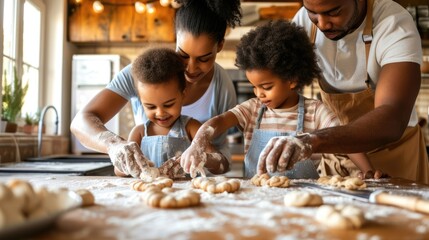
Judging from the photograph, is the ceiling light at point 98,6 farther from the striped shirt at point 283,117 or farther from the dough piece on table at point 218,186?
the dough piece on table at point 218,186

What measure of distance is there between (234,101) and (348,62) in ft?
1.61

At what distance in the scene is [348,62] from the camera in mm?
1598

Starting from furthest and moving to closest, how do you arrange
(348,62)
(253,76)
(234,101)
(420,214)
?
(234,101) → (348,62) → (253,76) → (420,214)

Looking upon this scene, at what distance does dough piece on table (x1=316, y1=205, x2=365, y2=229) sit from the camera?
0.63m

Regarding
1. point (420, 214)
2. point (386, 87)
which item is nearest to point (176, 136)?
point (386, 87)

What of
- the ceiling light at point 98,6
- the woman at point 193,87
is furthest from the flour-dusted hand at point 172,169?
the ceiling light at point 98,6

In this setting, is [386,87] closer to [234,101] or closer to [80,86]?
[234,101]

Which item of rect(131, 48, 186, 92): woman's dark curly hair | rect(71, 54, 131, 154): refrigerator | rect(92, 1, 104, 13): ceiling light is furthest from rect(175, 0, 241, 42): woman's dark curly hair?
rect(92, 1, 104, 13): ceiling light

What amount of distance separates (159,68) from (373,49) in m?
0.73

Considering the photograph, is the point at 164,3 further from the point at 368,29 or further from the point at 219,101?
the point at 368,29

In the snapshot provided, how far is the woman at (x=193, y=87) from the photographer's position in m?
1.50

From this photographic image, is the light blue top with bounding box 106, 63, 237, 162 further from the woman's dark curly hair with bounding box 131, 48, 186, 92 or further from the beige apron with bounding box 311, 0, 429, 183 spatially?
the beige apron with bounding box 311, 0, 429, 183

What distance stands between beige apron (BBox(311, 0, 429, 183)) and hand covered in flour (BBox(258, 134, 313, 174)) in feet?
1.62

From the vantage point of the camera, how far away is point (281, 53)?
146 cm
